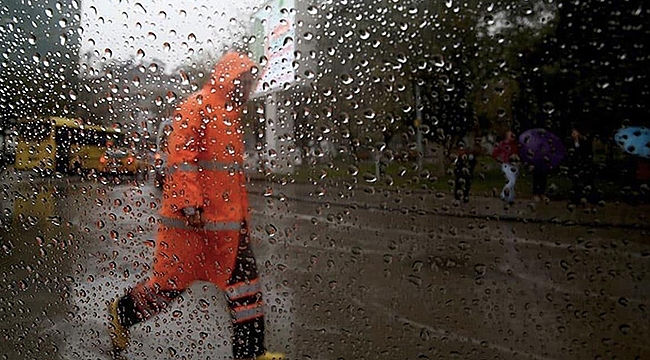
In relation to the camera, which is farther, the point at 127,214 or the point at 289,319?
the point at 127,214

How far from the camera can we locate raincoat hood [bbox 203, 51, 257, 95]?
5.94 ft

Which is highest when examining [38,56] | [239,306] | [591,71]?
[38,56]

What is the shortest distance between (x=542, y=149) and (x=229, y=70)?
93 centimetres

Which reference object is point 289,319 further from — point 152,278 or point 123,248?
point 123,248

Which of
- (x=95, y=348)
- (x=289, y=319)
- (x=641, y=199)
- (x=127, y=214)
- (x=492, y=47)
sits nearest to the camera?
(x=641, y=199)

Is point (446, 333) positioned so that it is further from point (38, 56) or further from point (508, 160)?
point (38, 56)

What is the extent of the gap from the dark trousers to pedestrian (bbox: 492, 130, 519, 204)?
0.83m

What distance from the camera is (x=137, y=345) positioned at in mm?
2252

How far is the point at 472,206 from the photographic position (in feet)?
4.49

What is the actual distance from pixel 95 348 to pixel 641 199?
75.9 inches

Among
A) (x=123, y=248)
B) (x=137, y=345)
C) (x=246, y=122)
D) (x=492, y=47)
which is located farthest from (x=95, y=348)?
(x=492, y=47)

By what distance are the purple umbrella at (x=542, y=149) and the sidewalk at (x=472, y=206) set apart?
0.24 feet

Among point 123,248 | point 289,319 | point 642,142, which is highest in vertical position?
point 642,142

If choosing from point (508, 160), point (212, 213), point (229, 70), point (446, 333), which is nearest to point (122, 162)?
point (212, 213)
